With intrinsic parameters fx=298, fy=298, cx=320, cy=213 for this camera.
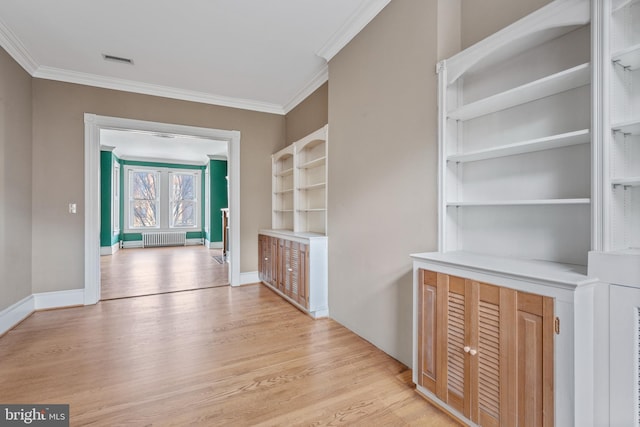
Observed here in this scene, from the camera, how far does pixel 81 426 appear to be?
1666 mm

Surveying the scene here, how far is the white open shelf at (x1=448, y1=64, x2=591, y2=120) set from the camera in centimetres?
139

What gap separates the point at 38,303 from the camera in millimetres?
3705

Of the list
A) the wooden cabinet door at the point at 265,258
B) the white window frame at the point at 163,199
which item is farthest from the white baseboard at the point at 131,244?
the wooden cabinet door at the point at 265,258

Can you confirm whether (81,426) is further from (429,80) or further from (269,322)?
(429,80)

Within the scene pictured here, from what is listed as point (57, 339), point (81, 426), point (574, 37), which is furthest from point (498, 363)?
point (57, 339)

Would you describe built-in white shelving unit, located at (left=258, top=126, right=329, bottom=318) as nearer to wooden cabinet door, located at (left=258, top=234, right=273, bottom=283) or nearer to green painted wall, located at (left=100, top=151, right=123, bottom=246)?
wooden cabinet door, located at (left=258, top=234, right=273, bottom=283)

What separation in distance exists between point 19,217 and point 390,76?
427 centimetres

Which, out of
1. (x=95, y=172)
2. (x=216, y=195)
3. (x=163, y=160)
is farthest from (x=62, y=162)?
(x=163, y=160)

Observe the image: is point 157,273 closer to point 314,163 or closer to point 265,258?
point 265,258

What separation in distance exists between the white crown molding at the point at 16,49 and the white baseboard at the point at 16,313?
270 cm

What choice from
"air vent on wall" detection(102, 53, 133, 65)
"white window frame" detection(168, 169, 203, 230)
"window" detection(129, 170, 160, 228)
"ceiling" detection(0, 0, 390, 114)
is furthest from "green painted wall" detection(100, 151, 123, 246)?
"air vent on wall" detection(102, 53, 133, 65)

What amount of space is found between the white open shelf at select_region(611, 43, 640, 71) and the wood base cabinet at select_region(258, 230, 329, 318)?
103 inches

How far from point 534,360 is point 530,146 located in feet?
3.42

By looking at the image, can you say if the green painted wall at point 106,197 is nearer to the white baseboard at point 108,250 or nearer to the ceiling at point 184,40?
the white baseboard at point 108,250
